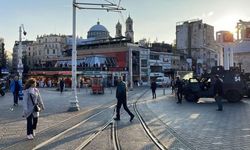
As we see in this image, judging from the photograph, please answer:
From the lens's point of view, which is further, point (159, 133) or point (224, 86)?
point (224, 86)

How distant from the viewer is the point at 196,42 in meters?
128

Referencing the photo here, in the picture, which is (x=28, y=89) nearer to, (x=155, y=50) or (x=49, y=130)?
(x=49, y=130)

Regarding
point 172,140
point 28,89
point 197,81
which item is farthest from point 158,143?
point 197,81

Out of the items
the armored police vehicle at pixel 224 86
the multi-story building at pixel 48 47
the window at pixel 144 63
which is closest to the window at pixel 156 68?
the window at pixel 144 63

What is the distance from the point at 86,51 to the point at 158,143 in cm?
9800

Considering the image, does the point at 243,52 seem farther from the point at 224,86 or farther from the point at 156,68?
the point at 156,68

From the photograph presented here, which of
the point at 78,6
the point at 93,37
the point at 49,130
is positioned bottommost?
the point at 49,130

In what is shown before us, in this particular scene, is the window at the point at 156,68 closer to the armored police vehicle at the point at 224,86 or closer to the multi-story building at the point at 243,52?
the multi-story building at the point at 243,52

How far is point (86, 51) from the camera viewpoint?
353 feet

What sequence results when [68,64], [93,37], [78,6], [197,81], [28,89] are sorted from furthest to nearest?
[93,37] < [68,64] < [197,81] < [78,6] < [28,89]

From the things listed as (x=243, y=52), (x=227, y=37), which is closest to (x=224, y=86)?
(x=227, y=37)

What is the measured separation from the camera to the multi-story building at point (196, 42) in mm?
124875

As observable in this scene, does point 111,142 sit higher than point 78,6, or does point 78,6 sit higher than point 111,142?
point 78,6

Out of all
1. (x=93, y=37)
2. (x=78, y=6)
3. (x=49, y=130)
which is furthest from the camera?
(x=93, y=37)
